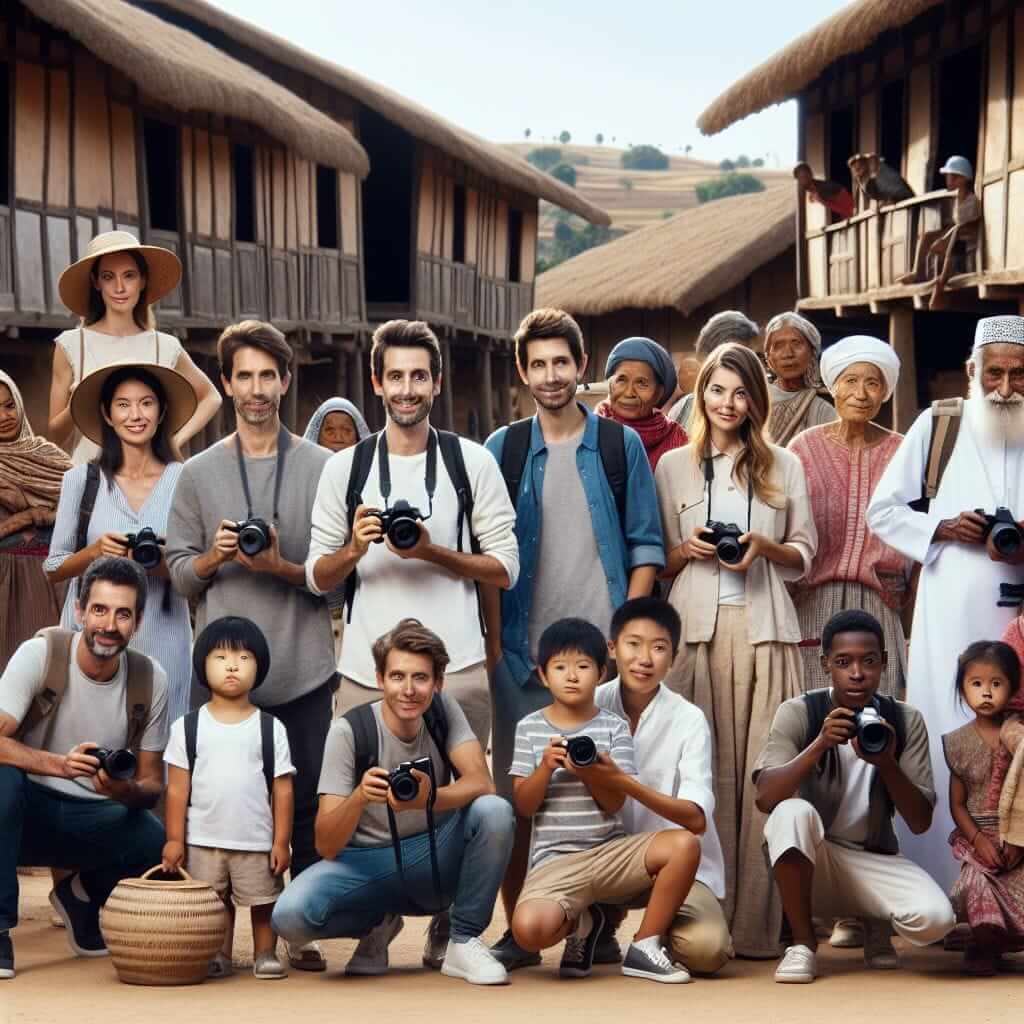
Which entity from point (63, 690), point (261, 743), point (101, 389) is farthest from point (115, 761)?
point (101, 389)

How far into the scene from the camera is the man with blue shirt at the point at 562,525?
226 inches

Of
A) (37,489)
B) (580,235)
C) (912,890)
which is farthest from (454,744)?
(580,235)

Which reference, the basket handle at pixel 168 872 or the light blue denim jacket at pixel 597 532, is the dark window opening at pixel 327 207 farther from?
the basket handle at pixel 168 872

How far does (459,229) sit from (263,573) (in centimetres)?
1977

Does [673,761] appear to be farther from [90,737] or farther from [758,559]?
[90,737]

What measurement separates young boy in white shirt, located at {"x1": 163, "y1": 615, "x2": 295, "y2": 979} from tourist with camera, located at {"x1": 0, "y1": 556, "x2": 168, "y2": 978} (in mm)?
177

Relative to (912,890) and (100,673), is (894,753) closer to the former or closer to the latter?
(912,890)

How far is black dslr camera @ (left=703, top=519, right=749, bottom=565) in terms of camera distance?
5680 mm

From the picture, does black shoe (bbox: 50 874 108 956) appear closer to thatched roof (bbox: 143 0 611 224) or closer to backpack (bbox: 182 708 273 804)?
backpack (bbox: 182 708 273 804)

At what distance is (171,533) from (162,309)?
37.9 ft

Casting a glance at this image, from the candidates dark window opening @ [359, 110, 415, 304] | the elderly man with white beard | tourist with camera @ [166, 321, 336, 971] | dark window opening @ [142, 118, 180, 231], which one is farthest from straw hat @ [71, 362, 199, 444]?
dark window opening @ [359, 110, 415, 304]

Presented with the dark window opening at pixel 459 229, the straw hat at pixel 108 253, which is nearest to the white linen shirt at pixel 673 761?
the straw hat at pixel 108 253

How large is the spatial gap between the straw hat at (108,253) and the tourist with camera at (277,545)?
1.18 m

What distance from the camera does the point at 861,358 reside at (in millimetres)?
6180
